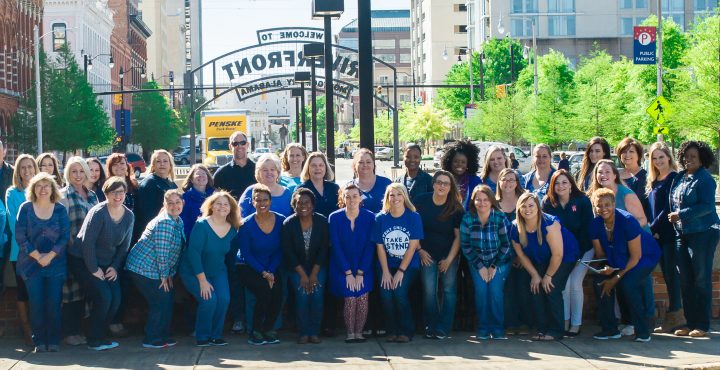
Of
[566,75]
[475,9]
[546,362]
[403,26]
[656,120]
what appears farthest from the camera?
[403,26]

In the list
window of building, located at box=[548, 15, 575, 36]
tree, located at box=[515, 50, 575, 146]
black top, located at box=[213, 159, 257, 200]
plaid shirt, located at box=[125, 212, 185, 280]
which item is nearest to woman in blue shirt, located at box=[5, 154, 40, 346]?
plaid shirt, located at box=[125, 212, 185, 280]

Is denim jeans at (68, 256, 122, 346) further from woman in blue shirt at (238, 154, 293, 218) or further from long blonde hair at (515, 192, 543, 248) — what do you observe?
long blonde hair at (515, 192, 543, 248)

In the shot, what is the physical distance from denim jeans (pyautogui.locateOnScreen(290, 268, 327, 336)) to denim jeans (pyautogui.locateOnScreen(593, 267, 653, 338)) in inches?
107

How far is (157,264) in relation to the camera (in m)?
10.5

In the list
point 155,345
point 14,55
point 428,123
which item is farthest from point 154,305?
point 428,123

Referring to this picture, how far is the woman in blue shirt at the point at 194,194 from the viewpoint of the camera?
445 inches

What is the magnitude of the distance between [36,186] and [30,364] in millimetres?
1640

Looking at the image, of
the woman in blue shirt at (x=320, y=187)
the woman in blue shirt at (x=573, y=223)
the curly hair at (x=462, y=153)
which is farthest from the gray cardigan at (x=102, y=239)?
the woman in blue shirt at (x=573, y=223)

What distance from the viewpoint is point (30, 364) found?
967cm

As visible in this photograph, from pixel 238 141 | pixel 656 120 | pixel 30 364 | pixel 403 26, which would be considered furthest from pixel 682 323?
pixel 403 26

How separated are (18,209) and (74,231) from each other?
24.2 inches

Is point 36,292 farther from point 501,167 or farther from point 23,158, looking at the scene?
point 501,167

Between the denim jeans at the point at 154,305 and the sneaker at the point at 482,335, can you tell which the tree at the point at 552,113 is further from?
the denim jeans at the point at 154,305

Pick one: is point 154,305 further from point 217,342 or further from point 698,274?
point 698,274
